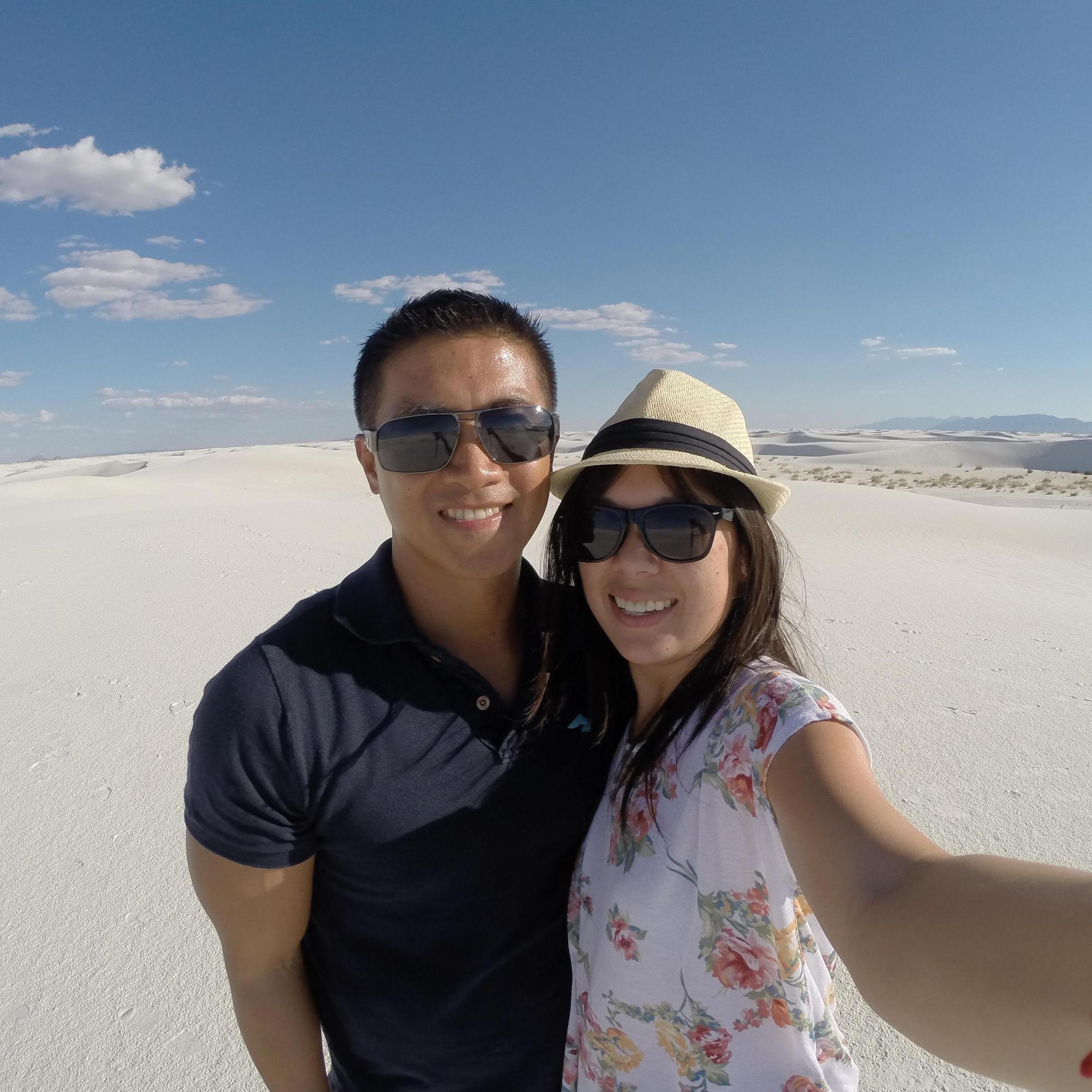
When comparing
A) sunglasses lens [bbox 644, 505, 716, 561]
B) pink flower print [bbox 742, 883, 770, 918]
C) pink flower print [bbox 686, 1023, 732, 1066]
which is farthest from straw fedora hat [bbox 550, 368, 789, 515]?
pink flower print [bbox 686, 1023, 732, 1066]

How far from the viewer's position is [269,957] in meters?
1.52

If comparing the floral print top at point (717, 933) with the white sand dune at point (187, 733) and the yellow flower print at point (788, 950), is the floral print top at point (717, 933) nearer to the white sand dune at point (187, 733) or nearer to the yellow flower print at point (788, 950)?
the yellow flower print at point (788, 950)

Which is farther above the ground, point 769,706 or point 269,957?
point 769,706

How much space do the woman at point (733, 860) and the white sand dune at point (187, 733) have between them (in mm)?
1573

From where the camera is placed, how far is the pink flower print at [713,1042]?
1.32 metres

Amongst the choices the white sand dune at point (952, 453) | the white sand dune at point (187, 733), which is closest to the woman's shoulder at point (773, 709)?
the white sand dune at point (187, 733)

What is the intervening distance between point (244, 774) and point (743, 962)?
994 millimetres

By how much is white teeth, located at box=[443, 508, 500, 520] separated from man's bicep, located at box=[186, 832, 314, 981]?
2.62ft

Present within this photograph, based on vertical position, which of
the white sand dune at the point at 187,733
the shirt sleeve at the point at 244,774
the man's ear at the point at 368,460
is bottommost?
the white sand dune at the point at 187,733

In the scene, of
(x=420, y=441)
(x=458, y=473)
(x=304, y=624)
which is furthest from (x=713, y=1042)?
(x=420, y=441)

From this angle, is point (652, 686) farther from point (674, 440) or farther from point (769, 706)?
point (674, 440)

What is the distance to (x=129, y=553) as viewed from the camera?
1116 centimetres

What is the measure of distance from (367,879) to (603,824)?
0.51 metres

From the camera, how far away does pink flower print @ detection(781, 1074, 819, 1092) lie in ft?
4.32
